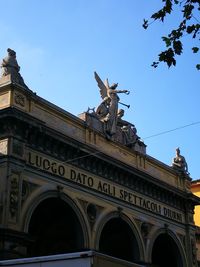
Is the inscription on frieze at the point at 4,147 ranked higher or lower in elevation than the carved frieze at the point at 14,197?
higher

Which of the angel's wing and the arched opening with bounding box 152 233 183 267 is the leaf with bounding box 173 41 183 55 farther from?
the arched opening with bounding box 152 233 183 267

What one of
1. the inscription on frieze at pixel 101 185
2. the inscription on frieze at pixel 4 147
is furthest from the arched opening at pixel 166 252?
the inscription on frieze at pixel 4 147

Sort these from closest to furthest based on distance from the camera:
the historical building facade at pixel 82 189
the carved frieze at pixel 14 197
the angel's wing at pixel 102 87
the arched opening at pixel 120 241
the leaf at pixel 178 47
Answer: the leaf at pixel 178 47 < the carved frieze at pixel 14 197 < the historical building facade at pixel 82 189 < the arched opening at pixel 120 241 < the angel's wing at pixel 102 87

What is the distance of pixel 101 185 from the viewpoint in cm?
2566

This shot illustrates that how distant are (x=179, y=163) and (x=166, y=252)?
5.23 meters

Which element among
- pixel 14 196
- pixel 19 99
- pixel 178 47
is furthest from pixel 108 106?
pixel 178 47

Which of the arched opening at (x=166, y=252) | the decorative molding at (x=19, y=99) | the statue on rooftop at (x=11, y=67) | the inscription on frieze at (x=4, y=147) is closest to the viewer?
the inscription on frieze at (x=4, y=147)

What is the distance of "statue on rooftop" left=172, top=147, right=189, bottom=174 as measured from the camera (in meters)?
33.2

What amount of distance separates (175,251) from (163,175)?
405cm

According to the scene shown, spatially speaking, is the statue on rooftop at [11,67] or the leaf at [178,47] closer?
the leaf at [178,47]

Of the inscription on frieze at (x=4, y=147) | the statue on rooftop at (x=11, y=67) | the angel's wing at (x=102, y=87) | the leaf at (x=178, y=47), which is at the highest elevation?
the angel's wing at (x=102, y=87)

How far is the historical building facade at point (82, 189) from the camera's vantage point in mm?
20938

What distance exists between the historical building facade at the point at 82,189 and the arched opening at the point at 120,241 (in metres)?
0.05

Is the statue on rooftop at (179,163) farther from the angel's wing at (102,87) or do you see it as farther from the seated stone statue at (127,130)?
the angel's wing at (102,87)
